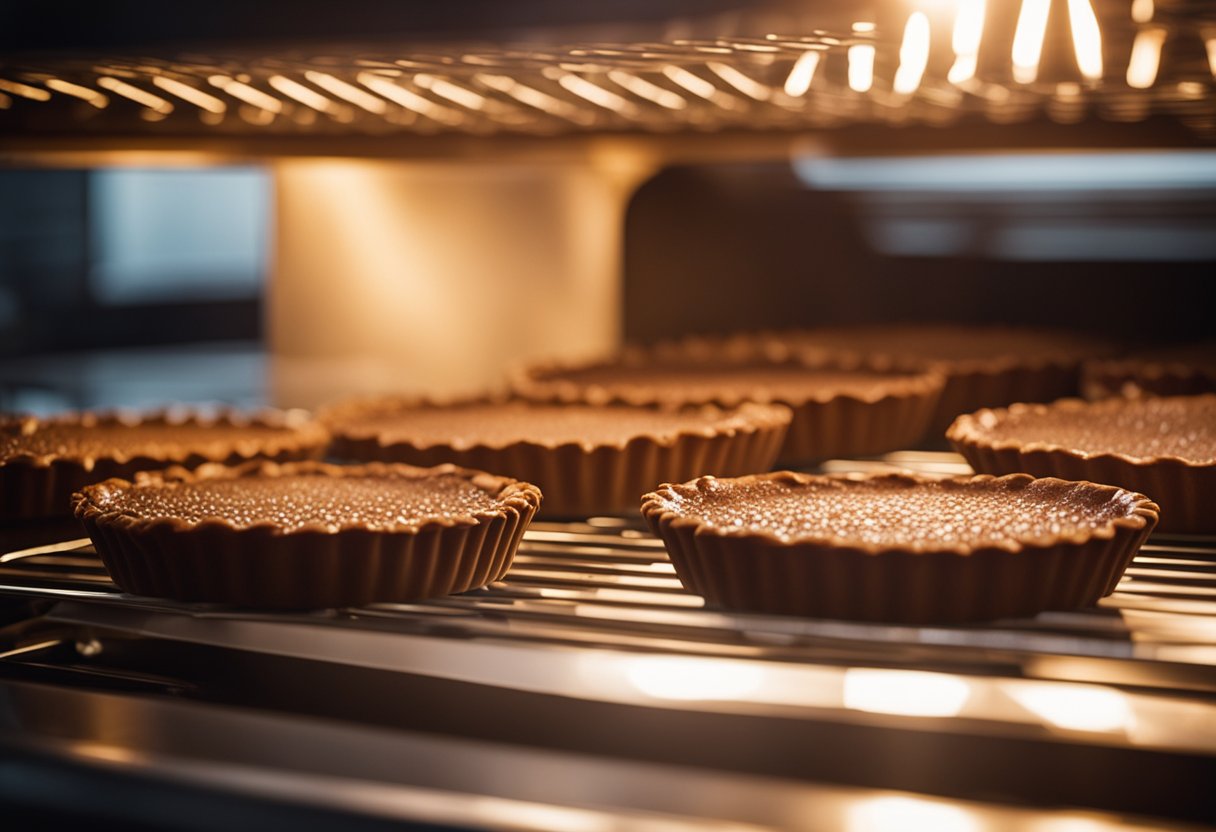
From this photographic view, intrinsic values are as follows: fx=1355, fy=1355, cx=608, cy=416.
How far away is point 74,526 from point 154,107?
437 mm

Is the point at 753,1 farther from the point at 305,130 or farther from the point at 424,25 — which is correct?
the point at 305,130

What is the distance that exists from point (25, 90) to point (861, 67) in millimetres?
727

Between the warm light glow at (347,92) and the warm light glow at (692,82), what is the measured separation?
0.27 metres

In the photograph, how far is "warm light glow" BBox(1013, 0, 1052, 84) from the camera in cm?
79

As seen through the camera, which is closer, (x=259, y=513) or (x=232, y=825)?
(x=232, y=825)

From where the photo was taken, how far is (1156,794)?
2.05 ft

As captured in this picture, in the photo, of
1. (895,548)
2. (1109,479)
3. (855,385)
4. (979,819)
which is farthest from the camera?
(855,385)

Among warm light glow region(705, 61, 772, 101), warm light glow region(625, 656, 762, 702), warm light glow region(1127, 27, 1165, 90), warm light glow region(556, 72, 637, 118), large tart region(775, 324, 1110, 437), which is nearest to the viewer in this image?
warm light glow region(625, 656, 762, 702)

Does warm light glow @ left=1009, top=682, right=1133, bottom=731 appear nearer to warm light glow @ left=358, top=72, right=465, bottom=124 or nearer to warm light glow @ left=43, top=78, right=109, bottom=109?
warm light glow @ left=358, top=72, right=465, bottom=124

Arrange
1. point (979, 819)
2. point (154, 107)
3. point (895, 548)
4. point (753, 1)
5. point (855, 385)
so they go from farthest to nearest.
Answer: point (855, 385) → point (154, 107) → point (753, 1) → point (895, 548) → point (979, 819)

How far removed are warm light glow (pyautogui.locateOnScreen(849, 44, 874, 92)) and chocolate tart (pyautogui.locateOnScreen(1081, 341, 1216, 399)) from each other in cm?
42

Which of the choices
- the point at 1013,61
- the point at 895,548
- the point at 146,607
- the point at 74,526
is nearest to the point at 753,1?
the point at 1013,61

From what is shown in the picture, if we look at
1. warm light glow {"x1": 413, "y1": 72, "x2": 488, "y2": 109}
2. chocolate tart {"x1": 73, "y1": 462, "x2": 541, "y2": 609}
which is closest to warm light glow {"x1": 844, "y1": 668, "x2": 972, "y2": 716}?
chocolate tart {"x1": 73, "y1": 462, "x2": 541, "y2": 609}

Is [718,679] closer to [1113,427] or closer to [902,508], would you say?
[902,508]
